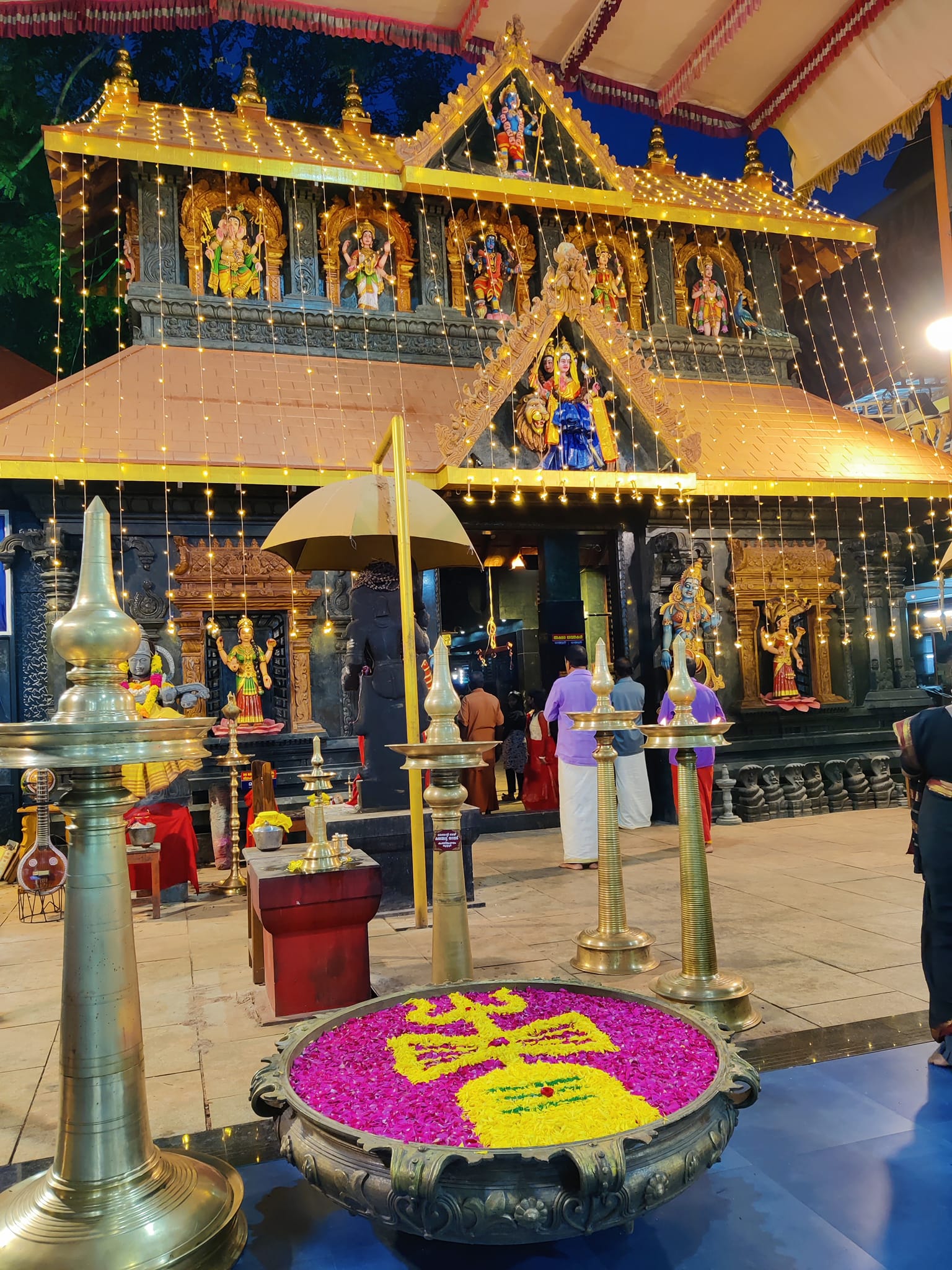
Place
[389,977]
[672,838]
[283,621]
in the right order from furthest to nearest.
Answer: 1. [283,621]
2. [672,838]
3. [389,977]

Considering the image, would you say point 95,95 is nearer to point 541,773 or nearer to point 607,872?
point 541,773

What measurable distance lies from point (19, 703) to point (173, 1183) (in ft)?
30.2

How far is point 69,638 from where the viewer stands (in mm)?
1960

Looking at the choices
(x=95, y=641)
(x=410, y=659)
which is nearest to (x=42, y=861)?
(x=410, y=659)

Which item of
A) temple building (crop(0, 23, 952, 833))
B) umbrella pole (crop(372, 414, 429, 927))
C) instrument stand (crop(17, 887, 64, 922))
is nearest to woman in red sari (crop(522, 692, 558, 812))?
temple building (crop(0, 23, 952, 833))

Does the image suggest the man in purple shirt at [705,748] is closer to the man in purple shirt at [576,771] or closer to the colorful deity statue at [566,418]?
the man in purple shirt at [576,771]

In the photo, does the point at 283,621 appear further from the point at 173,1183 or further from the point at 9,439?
the point at 173,1183

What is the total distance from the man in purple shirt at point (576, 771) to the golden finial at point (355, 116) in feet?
31.3

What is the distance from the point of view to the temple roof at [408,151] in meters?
10.3

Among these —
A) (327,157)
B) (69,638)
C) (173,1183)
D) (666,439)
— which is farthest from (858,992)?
(327,157)

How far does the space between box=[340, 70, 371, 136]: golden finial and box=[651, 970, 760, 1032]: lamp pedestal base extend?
1297 cm

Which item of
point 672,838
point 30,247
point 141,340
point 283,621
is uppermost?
point 30,247

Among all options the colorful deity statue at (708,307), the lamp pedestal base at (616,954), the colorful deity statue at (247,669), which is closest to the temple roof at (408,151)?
the colorful deity statue at (708,307)

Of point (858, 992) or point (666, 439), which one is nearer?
point (858, 992)
